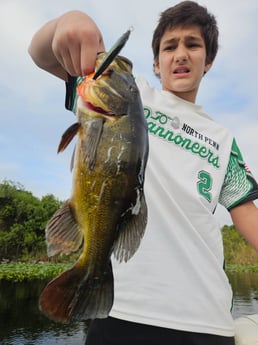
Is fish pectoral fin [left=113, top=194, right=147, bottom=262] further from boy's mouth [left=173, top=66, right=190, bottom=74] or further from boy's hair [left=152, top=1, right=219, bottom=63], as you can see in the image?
boy's hair [left=152, top=1, right=219, bottom=63]

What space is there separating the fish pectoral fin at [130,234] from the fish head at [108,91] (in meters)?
0.34

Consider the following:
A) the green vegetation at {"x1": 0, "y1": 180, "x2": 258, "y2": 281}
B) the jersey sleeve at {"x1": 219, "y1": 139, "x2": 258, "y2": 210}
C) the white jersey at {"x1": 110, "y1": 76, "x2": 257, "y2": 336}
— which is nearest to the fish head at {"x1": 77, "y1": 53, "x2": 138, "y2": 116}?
the white jersey at {"x1": 110, "y1": 76, "x2": 257, "y2": 336}

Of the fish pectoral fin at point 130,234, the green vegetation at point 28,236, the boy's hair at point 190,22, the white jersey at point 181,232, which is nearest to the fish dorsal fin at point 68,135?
the fish pectoral fin at point 130,234

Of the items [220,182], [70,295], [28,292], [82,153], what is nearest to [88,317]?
[70,295]

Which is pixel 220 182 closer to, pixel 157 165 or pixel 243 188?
pixel 243 188

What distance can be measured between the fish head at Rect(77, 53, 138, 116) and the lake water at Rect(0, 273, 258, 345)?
6.26m

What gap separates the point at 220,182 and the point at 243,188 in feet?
0.78

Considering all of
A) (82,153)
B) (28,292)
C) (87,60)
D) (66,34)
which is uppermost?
(66,34)

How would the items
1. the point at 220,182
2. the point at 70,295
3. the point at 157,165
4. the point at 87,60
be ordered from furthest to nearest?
the point at 220,182
the point at 157,165
the point at 87,60
the point at 70,295

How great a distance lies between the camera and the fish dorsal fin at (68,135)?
134 centimetres

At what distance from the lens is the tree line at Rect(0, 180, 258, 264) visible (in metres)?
21.8

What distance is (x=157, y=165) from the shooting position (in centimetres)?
213

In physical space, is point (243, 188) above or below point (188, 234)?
above

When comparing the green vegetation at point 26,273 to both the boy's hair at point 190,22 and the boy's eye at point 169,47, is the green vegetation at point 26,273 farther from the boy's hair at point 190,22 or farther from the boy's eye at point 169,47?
the boy's eye at point 169,47
